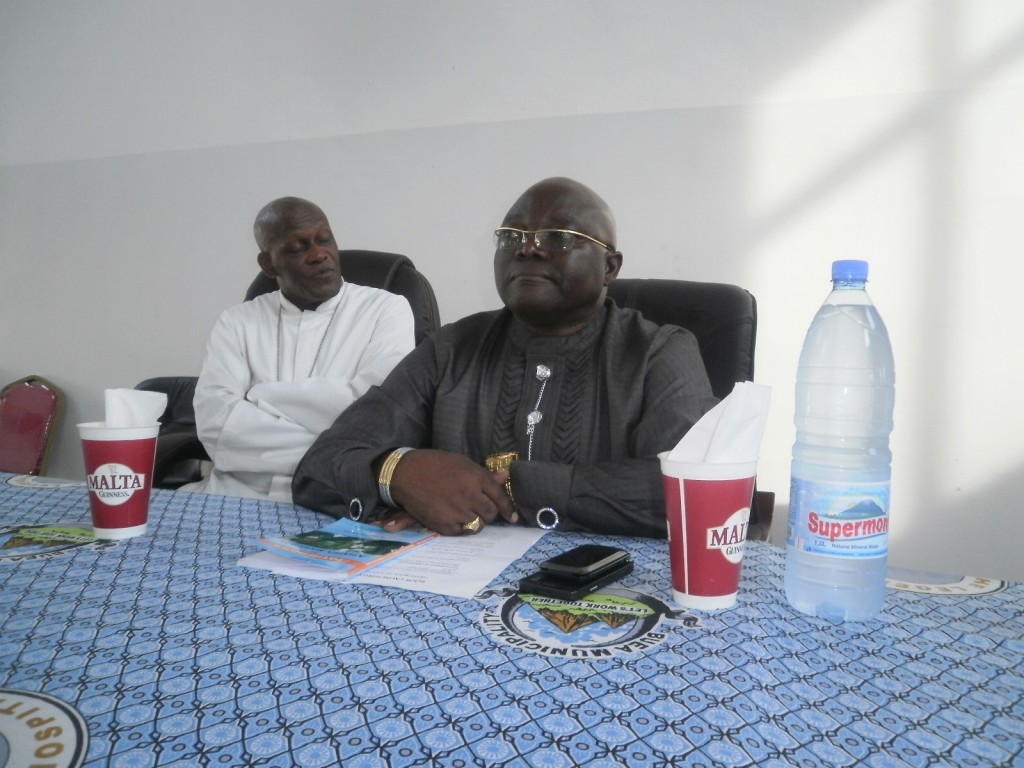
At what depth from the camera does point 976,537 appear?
2.23m

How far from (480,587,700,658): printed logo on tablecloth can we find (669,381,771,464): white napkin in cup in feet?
0.54

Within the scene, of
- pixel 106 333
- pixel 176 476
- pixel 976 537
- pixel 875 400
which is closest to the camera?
pixel 875 400

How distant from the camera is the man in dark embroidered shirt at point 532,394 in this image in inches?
46.1

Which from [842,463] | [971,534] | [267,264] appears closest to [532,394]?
[842,463]

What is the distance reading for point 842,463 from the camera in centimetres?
87

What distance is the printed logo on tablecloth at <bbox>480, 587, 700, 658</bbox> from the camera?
590 mm

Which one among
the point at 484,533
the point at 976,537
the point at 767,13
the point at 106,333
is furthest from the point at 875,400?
the point at 106,333

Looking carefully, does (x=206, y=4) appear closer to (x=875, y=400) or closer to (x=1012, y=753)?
(x=875, y=400)

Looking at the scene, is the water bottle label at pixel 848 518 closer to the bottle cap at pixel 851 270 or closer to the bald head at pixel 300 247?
the bottle cap at pixel 851 270

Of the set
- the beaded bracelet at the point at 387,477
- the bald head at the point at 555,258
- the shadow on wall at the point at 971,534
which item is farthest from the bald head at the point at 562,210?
the shadow on wall at the point at 971,534

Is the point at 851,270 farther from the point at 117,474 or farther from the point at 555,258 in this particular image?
the point at 117,474

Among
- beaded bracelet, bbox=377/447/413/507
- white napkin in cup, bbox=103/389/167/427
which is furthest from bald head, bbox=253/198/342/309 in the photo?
white napkin in cup, bbox=103/389/167/427

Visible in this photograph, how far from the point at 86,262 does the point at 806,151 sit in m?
3.74

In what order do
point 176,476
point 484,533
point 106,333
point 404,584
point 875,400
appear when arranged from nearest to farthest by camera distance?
point 404,584 → point 875,400 → point 484,533 → point 176,476 → point 106,333
